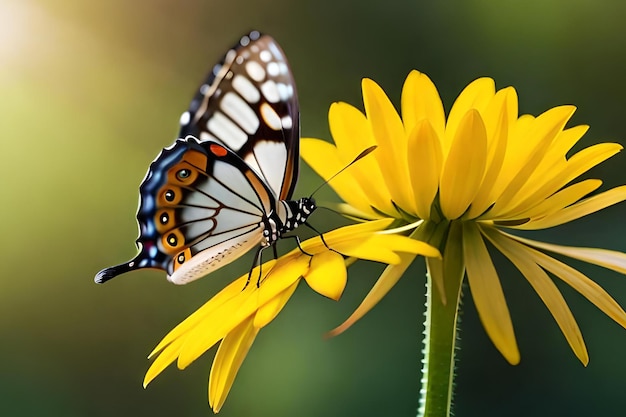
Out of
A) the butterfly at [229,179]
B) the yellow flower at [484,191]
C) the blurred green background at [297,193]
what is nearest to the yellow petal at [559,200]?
the yellow flower at [484,191]

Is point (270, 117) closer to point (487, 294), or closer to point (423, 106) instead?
point (423, 106)

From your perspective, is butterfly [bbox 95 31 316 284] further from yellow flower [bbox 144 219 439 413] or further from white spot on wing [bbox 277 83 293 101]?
yellow flower [bbox 144 219 439 413]

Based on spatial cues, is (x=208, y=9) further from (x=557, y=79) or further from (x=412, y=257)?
(x=412, y=257)

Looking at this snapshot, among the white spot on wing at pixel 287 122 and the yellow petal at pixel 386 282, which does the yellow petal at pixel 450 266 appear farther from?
the white spot on wing at pixel 287 122

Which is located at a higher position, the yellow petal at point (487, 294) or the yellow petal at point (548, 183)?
the yellow petal at point (548, 183)

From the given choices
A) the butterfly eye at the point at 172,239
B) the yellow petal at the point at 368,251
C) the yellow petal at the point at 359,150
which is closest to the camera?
the yellow petal at the point at 368,251

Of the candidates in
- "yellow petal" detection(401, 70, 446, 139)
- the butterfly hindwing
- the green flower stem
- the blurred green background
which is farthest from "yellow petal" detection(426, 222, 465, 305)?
the blurred green background

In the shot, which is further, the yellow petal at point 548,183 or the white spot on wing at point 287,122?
the white spot on wing at point 287,122
